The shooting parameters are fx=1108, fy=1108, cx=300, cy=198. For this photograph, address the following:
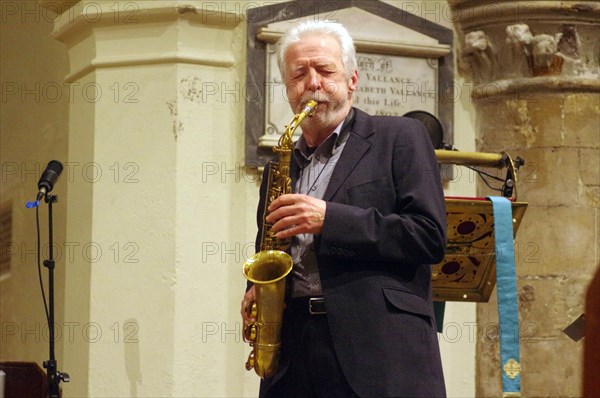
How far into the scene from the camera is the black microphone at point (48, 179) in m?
4.74

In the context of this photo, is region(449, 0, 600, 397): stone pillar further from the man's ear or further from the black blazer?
the black blazer

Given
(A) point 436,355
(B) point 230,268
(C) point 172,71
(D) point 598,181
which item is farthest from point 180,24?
(A) point 436,355

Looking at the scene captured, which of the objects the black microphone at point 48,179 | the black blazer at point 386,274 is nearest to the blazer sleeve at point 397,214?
the black blazer at point 386,274

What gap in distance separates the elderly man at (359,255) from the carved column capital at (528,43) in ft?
8.40

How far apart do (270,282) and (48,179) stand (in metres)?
1.94

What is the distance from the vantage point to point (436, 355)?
312cm

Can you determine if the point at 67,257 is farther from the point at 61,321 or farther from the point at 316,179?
the point at 316,179

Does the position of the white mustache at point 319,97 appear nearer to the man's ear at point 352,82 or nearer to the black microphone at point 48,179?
the man's ear at point 352,82

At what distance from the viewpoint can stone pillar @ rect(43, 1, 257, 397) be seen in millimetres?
5262

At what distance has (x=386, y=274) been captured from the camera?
3.09m

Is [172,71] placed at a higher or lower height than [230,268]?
higher

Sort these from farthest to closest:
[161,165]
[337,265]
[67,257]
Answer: [67,257] → [161,165] → [337,265]

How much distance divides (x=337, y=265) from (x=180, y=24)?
8.48 ft

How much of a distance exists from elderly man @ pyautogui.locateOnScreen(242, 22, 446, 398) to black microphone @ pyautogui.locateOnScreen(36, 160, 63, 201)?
1804 mm
